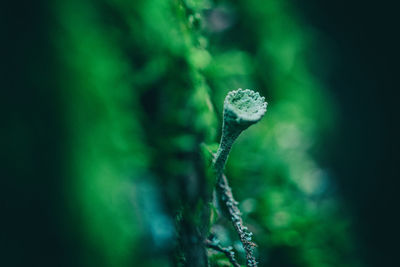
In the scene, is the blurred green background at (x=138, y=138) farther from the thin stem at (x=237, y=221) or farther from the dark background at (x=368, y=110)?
the dark background at (x=368, y=110)

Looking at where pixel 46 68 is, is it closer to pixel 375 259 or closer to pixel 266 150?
pixel 266 150

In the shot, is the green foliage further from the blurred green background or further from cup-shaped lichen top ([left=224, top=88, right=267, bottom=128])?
cup-shaped lichen top ([left=224, top=88, right=267, bottom=128])

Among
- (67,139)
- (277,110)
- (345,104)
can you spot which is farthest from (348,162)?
(67,139)

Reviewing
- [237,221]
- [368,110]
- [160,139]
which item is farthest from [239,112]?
[368,110]

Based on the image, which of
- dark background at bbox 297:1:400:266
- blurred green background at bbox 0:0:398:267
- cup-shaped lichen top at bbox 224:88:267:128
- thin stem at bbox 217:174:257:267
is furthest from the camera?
dark background at bbox 297:1:400:266

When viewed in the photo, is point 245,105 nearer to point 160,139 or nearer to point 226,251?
point 226,251

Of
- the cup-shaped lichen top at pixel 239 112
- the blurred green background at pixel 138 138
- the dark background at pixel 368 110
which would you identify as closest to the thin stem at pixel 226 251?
the blurred green background at pixel 138 138

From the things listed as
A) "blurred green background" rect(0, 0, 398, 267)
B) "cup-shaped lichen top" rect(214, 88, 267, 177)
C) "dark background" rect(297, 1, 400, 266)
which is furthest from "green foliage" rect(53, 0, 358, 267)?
"dark background" rect(297, 1, 400, 266)
